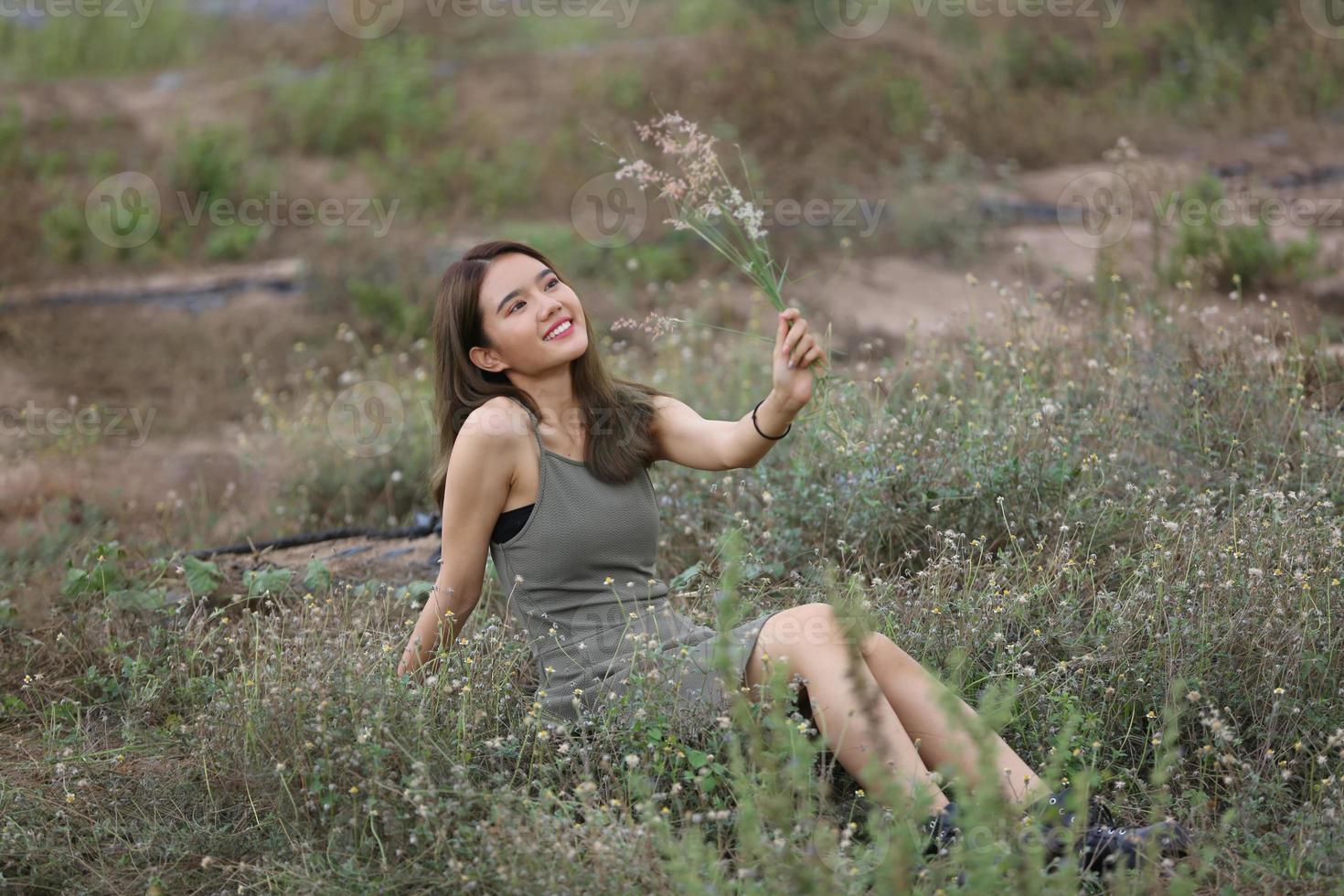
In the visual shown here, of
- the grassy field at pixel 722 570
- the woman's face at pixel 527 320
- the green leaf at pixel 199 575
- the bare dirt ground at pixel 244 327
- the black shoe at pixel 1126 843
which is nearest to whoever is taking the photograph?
the black shoe at pixel 1126 843

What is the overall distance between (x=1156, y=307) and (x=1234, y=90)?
628 centimetres

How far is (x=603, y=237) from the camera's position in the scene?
8.83 metres

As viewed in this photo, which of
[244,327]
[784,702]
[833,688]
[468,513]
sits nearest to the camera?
Answer: [784,702]

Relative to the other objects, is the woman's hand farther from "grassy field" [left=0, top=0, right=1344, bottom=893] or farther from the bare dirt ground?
the bare dirt ground

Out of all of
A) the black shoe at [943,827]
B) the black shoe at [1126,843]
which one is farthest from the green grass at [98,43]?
the black shoe at [1126,843]

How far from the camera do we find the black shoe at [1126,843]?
8.38ft

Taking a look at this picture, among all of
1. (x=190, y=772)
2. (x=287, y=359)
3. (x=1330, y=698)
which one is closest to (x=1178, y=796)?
(x=1330, y=698)

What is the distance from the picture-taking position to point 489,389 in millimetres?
3270

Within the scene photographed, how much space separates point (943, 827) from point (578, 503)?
1149mm

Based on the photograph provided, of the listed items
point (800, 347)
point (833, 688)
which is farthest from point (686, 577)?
point (800, 347)

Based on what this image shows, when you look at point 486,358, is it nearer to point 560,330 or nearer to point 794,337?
point 560,330

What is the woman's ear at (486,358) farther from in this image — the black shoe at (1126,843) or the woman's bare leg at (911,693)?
the black shoe at (1126,843)

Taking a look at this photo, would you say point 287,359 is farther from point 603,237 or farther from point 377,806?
point 377,806

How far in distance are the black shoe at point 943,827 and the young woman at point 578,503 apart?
8.0 inches
